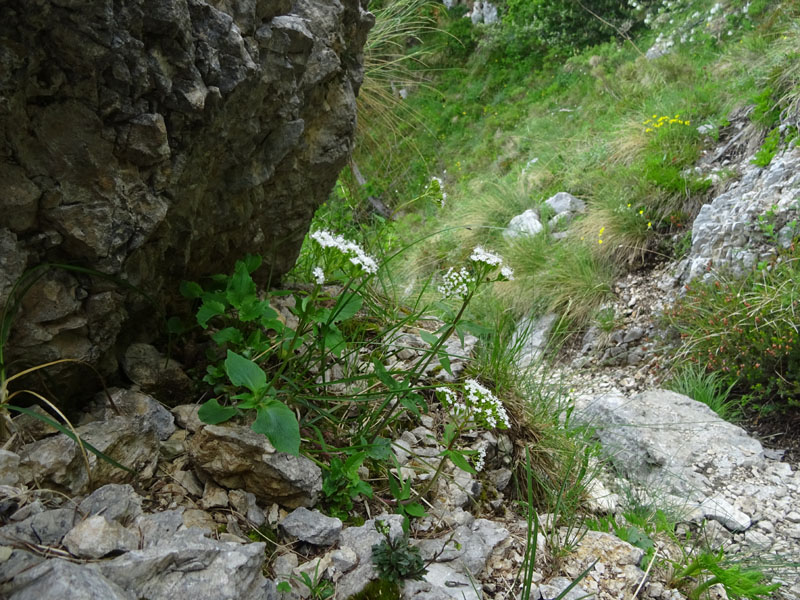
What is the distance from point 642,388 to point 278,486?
3.39 m

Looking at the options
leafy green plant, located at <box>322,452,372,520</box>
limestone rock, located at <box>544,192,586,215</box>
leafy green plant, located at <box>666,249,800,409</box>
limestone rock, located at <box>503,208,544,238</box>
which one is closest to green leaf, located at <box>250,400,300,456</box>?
leafy green plant, located at <box>322,452,372,520</box>

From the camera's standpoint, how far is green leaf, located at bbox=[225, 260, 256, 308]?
5.65 ft

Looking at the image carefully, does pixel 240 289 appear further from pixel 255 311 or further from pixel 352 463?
pixel 352 463

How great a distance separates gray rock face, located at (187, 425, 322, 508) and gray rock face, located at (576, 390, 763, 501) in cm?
176

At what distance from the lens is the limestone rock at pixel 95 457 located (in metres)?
1.27

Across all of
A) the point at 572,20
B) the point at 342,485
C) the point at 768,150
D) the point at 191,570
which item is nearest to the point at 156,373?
the point at 342,485

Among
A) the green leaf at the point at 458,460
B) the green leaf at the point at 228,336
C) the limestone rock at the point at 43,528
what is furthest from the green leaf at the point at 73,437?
the green leaf at the point at 458,460

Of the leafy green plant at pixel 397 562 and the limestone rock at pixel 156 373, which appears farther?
the limestone rock at pixel 156 373

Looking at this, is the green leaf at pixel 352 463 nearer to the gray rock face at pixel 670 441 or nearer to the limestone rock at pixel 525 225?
the gray rock face at pixel 670 441

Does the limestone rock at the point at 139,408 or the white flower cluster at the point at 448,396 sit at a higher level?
the white flower cluster at the point at 448,396

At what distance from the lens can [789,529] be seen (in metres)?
2.68

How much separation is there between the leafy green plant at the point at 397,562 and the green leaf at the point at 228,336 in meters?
0.75

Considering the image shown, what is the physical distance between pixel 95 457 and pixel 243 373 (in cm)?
44

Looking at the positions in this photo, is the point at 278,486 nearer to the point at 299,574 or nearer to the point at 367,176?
the point at 299,574
